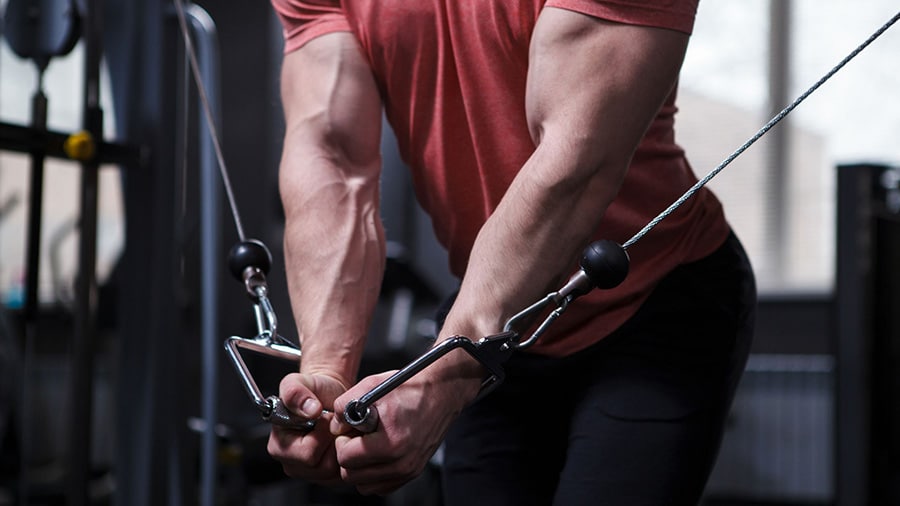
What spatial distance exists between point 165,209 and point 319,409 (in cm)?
100

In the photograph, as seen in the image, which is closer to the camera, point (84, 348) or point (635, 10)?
point (635, 10)

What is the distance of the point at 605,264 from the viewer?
71 centimetres

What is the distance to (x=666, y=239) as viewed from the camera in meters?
0.92

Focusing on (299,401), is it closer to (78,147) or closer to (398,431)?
(398,431)

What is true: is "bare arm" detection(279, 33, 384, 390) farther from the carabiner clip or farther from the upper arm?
the upper arm

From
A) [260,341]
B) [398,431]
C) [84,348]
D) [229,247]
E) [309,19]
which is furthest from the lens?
[229,247]

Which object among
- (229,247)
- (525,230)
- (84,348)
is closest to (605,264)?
(525,230)

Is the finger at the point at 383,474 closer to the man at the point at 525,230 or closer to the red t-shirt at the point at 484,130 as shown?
the man at the point at 525,230

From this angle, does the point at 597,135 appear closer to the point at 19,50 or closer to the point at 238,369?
the point at 238,369

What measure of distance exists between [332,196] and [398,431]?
28cm

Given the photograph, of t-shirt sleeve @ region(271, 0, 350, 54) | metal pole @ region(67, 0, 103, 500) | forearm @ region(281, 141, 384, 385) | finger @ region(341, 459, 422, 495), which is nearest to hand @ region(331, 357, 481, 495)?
finger @ region(341, 459, 422, 495)

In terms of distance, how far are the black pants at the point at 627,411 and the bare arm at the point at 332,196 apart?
0.57ft

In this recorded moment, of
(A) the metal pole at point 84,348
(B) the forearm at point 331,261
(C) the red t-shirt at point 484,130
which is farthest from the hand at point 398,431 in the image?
(A) the metal pole at point 84,348

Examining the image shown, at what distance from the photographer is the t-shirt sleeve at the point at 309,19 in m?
0.95
